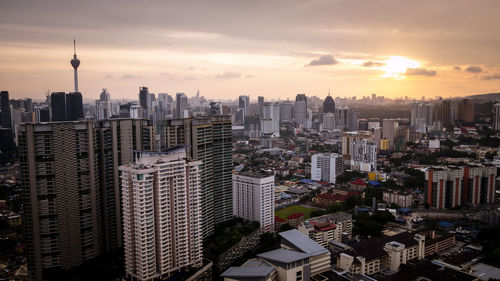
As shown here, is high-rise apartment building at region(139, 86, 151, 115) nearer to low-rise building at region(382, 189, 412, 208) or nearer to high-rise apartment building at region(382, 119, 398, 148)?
high-rise apartment building at region(382, 119, 398, 148)

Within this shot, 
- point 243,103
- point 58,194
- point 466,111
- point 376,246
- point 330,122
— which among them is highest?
point 243,103

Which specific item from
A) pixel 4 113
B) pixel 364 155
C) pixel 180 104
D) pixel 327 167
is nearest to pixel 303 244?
pixel 327 167

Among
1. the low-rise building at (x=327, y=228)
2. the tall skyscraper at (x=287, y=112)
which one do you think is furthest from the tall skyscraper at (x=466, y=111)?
the low-rise building at (x=327, y=228)

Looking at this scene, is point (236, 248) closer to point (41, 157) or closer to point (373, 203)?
point (41, 157)

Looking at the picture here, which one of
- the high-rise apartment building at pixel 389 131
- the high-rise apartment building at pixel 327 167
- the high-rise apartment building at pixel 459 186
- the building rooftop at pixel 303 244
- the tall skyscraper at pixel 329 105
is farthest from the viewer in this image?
the tall skyscraper at pixel 329 105

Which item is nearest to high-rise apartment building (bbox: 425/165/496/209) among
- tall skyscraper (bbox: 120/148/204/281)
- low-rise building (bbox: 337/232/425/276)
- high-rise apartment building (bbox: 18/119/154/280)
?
low-rise building (bbox: 337/232/425/276)

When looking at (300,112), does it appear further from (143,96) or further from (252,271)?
(252,271)

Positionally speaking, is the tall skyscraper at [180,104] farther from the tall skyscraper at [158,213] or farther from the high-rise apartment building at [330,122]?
the tall skyscraper at [158,213]
